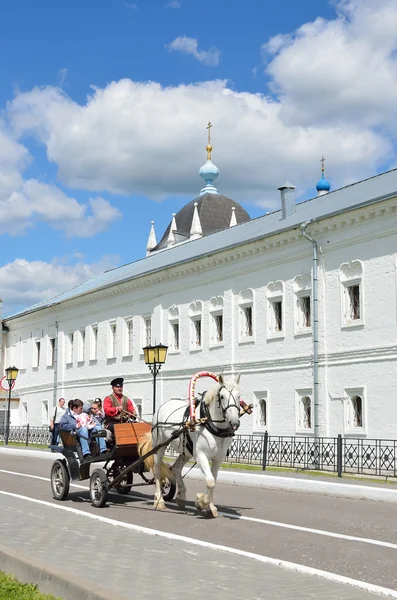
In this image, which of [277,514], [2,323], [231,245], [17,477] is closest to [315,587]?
[277,514]

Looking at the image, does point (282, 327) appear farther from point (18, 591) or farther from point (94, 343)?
point (18, 591)

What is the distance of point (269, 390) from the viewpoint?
29.9 meters

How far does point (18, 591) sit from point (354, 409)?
20636 millimetres

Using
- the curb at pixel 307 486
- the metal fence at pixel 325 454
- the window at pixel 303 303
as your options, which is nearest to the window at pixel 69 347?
the metal fence at pixel 325 454

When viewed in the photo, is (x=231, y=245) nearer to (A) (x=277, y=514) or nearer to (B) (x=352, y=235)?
(B) (x=352, y=235)

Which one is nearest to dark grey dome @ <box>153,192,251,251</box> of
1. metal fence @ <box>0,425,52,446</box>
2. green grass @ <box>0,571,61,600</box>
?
metal fence @ <box>0,425,52,446</box>

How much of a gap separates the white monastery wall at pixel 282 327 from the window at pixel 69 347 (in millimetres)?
3386

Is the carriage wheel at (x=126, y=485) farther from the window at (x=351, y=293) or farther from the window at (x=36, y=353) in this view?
the window at (x=36, y=353)

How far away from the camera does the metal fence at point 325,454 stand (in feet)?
69.4

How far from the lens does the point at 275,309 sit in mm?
30344

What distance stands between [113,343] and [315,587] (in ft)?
116

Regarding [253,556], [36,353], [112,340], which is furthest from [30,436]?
[253,556]

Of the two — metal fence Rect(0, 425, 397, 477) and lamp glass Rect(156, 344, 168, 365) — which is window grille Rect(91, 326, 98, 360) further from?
lamp glass Rect(156, 344, 168, 365)

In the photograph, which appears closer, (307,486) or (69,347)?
(307,486)
